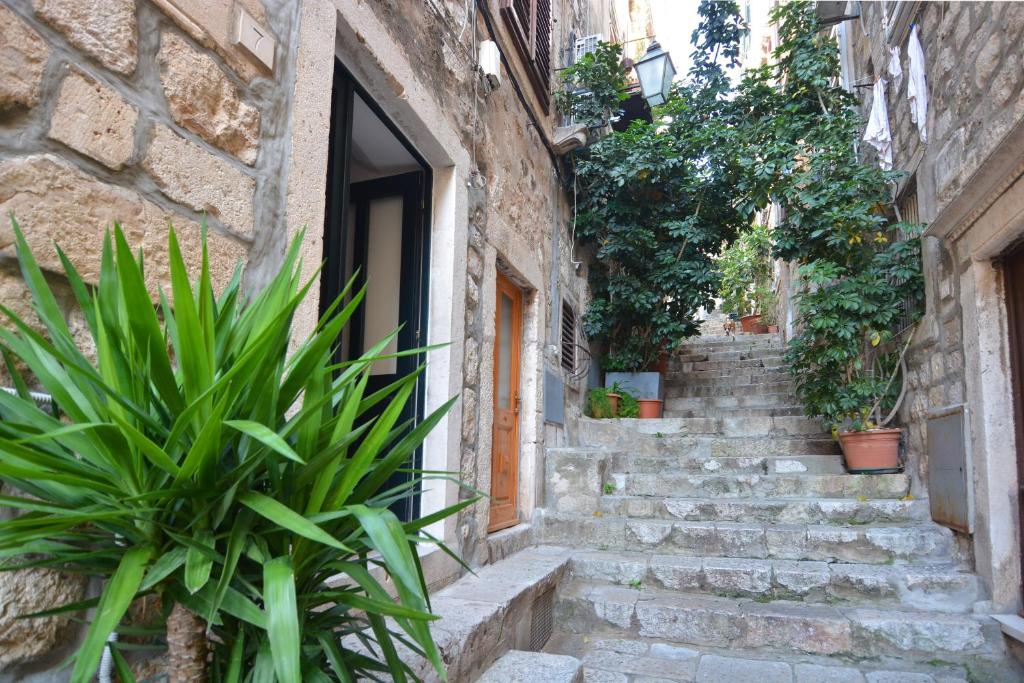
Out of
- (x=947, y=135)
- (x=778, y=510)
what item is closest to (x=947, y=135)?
(x=947, y=135)

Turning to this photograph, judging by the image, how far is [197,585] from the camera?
0.83 meters

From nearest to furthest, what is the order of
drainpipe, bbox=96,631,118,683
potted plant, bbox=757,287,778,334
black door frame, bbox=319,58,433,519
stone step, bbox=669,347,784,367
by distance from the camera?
drainpipe, bbox=96,631,118,683, black door frame, bbox=319,58,433,519, stone step, bbox=669,347,784,367, potted plant, bbox=757,287,778,334

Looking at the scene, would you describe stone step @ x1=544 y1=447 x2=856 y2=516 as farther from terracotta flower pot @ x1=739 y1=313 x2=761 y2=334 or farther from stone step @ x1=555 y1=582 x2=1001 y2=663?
terracotta flower pot @ x1=739 y1=313 x2=761 y2=334

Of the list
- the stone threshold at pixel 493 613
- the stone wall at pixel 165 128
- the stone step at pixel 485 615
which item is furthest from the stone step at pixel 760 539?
the stone wall at pixel 165 128

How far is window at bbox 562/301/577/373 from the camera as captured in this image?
558cm

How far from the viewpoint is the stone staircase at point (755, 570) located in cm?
290

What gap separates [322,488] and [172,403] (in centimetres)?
24

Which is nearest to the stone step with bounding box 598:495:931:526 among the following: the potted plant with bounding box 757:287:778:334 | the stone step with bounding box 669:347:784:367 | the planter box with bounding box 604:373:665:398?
the planter box with bounding box 604:373:665:398

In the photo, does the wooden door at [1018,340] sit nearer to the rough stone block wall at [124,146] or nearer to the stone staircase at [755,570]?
the stone staircase at [755,570]

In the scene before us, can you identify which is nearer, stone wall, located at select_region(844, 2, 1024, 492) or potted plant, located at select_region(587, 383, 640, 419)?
stone wall, located at select_region(844, 2, 1024, 492)

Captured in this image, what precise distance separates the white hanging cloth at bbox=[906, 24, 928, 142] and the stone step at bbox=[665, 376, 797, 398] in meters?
3.35

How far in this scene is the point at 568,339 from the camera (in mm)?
5730

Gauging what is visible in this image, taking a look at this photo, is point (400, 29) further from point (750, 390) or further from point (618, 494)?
point (750, 390)

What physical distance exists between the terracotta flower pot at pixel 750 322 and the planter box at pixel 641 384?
5.96 m
